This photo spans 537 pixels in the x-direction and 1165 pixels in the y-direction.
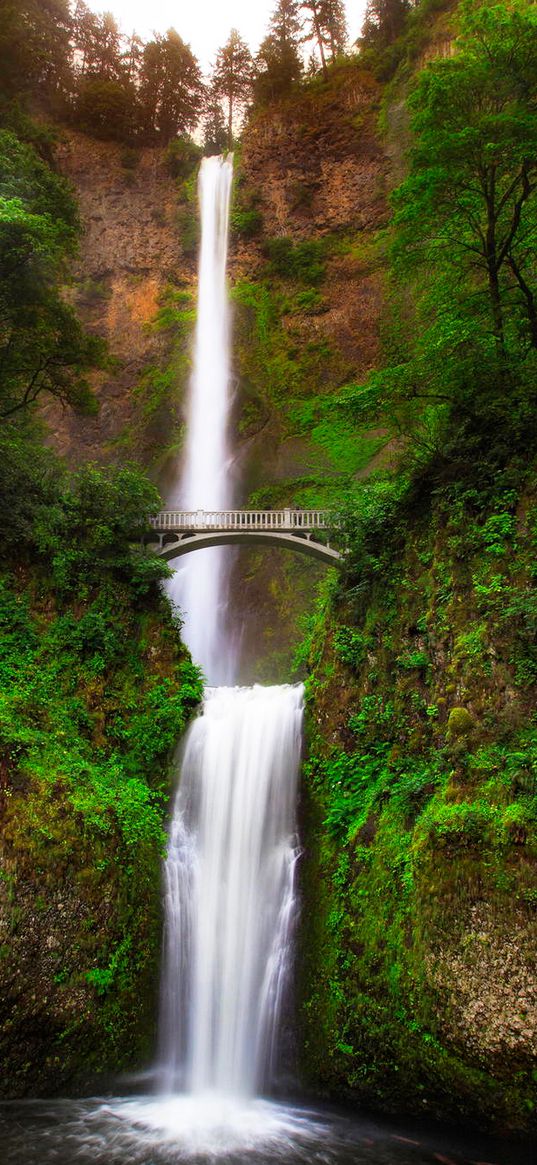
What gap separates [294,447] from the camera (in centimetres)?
2631

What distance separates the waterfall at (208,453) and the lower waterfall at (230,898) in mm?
11654

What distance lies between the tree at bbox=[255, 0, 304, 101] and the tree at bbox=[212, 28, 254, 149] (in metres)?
2.42

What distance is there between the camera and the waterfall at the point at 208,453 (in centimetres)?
2420

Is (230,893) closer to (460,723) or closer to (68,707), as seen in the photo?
(68,707)

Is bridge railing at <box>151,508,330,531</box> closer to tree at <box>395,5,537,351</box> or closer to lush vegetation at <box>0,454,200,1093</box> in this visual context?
lush vegetation at <box>0,454,200,1093</box>

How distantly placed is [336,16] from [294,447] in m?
28.1

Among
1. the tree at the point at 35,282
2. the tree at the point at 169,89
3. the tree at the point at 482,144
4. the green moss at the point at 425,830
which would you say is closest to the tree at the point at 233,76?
the tree at the point at 169,89

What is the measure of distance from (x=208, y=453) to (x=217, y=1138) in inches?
884

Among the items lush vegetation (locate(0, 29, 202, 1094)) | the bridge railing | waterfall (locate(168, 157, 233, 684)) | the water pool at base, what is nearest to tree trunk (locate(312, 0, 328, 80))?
waterfall (locate(168, 157, 233, 684))

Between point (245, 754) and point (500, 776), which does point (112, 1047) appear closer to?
point (245, 754)

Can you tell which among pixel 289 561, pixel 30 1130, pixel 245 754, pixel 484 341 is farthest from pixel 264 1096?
pixel 289 561

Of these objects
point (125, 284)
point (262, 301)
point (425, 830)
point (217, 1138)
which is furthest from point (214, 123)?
point (217, 1138)

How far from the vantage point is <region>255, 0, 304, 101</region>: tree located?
34.6m

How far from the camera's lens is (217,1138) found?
707 centimetres
